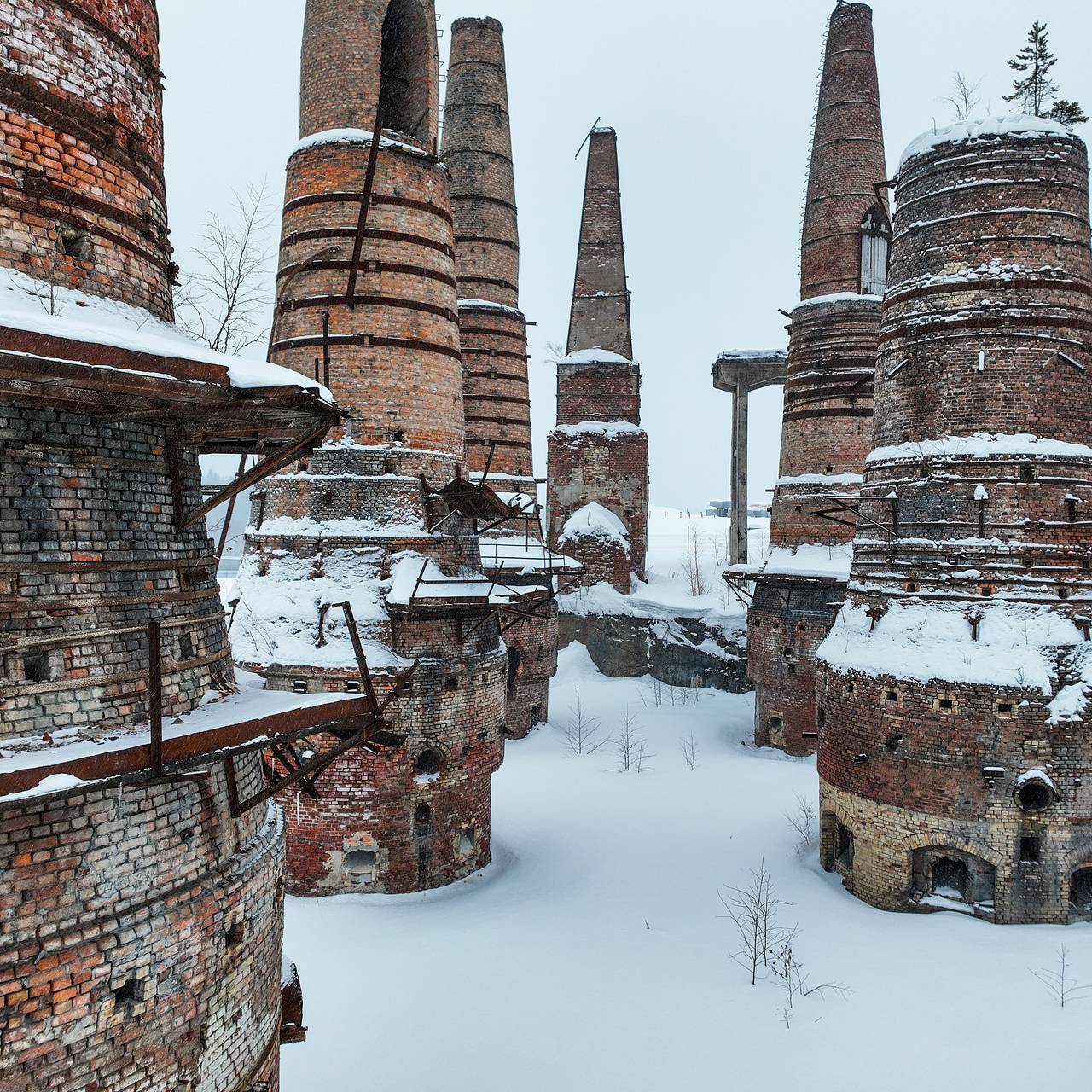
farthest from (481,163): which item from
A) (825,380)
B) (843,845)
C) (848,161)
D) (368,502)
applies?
(843,845)

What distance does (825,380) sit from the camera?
2005 centimetres

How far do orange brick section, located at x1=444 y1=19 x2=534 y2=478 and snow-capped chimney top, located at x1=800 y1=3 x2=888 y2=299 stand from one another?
7342 millimetres

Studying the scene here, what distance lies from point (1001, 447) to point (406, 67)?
33.1 ft

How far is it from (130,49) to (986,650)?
11.1 meters

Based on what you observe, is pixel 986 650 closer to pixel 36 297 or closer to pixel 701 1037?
pixel 701 1037

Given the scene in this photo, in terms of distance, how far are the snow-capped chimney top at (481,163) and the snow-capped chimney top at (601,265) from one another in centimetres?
461

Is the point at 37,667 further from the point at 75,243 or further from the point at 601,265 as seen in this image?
the point at 601,265

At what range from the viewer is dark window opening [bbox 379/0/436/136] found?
12773 millimetres

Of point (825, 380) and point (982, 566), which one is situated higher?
point (825, 380)

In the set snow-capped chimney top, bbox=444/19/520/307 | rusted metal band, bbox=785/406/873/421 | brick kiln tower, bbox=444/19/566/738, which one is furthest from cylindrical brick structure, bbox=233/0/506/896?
rusted metal band, bbox=785/406/873/421

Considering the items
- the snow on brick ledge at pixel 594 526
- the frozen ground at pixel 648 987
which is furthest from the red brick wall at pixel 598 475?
the frozen ground at pixel 648 987

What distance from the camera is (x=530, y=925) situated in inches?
446

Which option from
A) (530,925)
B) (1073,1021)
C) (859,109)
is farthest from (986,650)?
(859,109)

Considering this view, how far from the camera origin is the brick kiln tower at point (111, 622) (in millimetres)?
4402
